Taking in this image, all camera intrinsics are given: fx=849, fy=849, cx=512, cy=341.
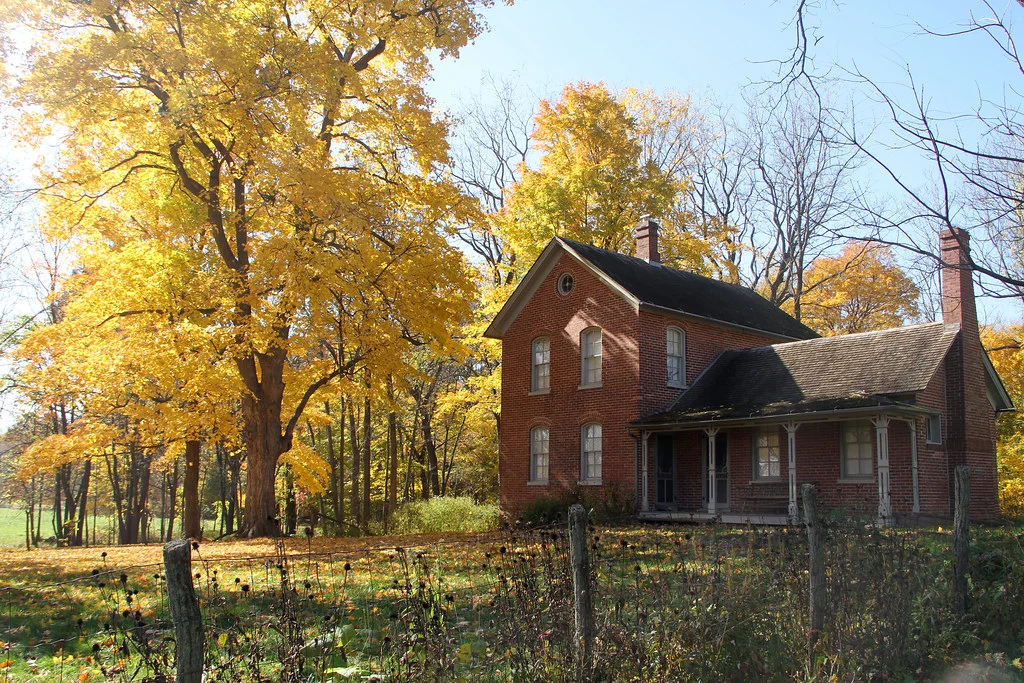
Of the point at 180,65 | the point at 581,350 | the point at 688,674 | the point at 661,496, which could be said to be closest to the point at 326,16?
the point at 180,65

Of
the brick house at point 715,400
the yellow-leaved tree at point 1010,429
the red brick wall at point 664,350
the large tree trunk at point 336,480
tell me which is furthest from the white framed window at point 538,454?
the yellow-leaved tree at point 1010,429

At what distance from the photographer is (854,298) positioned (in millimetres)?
41000

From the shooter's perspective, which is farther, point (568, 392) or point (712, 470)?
point (568, 392)

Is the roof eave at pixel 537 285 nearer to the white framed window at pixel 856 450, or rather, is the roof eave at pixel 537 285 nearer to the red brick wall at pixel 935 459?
the white framed window at pixel 856 450

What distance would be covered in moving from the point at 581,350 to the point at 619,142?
1101cm

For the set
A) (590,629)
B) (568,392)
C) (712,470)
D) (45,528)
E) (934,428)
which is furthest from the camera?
(45,528)

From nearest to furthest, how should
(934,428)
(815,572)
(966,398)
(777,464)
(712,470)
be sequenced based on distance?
(815,572)
(934,428)
(966,398)
(712,470)
(777,464)

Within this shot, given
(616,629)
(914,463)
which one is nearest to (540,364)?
(914,463)

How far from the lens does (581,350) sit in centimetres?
2462

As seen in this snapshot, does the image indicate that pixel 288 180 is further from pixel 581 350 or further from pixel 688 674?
pixel 688 674

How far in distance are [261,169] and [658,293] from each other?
458 inches

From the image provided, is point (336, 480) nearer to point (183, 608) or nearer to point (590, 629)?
point (590, 629)

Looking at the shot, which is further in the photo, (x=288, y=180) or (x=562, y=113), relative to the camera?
(x=562, y=113)

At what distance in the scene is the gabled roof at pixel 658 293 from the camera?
23578 millimetres
